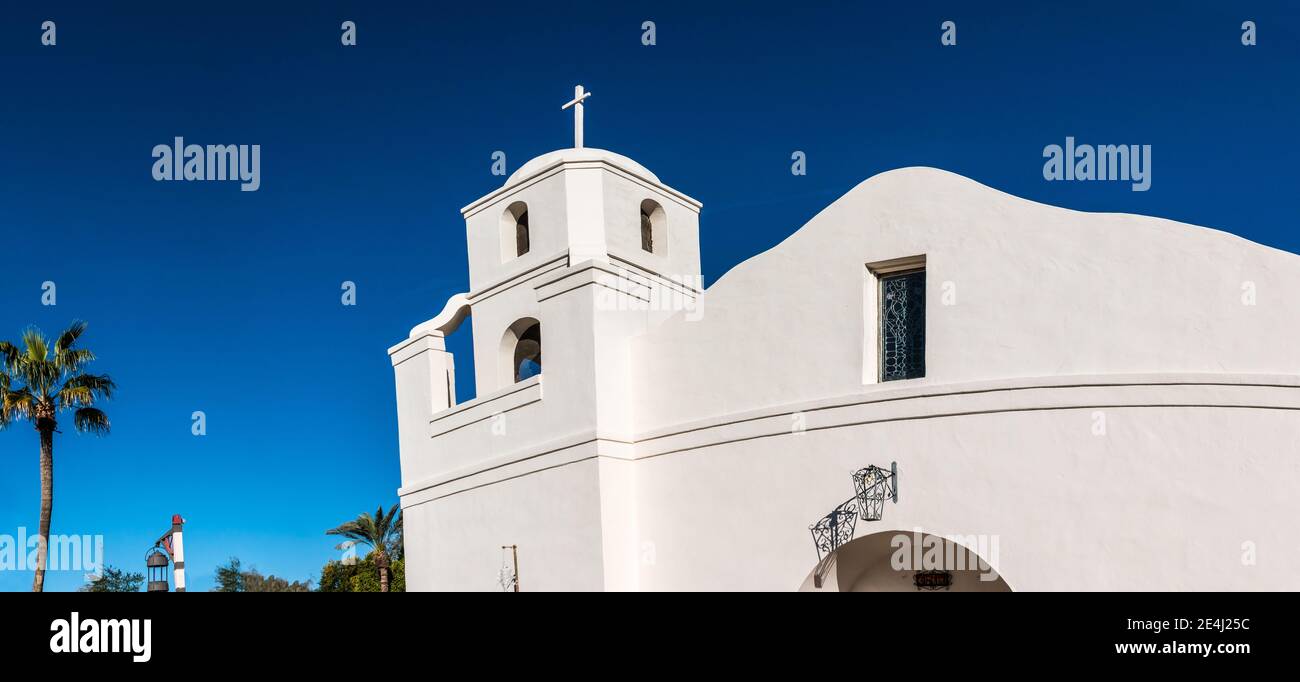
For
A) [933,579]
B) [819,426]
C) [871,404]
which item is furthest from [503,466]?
[933,579]

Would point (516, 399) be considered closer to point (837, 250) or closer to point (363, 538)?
point (837, 250)

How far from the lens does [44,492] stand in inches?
1027

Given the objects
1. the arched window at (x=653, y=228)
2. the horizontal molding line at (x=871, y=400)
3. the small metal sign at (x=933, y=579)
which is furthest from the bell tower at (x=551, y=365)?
the small metal sign at (x=933, y=579)

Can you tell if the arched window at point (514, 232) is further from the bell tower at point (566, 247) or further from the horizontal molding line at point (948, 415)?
the horizontal molding line at point (948, 415)

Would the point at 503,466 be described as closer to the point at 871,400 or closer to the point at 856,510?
the point at 856,510

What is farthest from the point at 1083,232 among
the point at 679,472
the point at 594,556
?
the point at 594,556

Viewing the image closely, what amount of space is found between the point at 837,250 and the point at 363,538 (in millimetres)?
28685

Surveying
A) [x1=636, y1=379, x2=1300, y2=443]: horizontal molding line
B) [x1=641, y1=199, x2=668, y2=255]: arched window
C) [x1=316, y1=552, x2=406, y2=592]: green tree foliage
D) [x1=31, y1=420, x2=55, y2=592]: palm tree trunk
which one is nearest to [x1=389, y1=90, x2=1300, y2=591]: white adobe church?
[x1=636, y1=379, x2=1300, y2=443]: horizontal molding line

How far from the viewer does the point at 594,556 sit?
1733 cm

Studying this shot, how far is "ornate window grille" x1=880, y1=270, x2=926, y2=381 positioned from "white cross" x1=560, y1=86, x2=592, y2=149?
6422 mm

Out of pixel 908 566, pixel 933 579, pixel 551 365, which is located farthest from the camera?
pixel 551 365

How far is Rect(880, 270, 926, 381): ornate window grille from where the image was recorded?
52.3ft

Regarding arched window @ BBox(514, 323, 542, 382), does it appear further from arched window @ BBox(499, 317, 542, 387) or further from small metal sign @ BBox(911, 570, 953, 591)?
small metal sign @ BBox(911, 570, 953, 591)

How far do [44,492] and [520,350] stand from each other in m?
11.2
